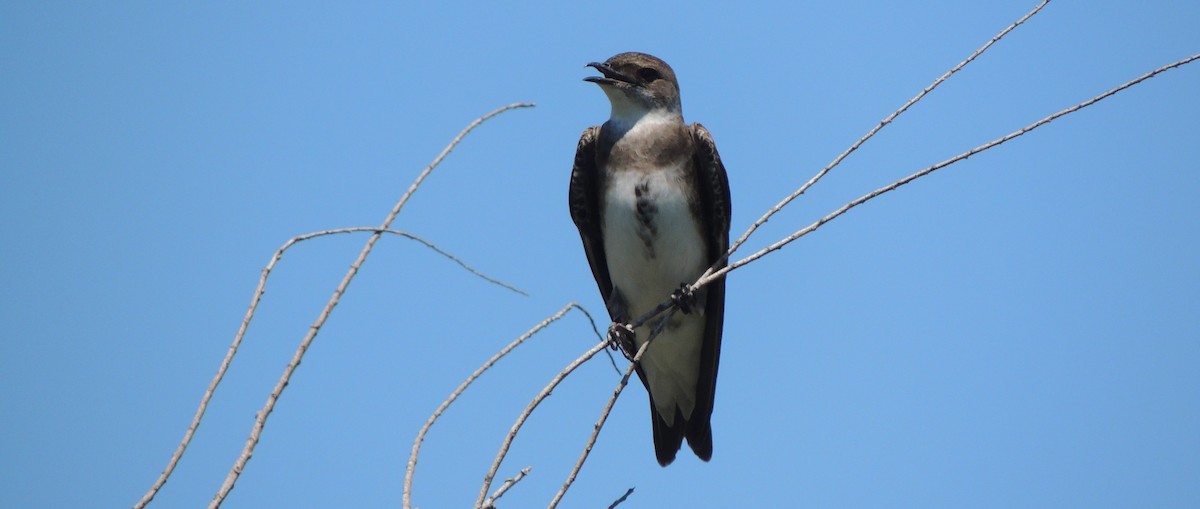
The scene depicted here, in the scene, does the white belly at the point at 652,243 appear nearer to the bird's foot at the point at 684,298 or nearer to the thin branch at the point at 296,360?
the bird's foot at the point at 684,298

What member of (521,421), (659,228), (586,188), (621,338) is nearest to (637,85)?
(586,188)

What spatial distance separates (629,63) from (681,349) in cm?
209

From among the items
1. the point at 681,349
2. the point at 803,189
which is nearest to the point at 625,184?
the point at 681,349

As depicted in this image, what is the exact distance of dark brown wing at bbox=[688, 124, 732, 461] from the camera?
8.28 meters

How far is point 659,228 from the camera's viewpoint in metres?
7.98

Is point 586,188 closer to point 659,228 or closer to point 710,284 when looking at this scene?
point 659,228

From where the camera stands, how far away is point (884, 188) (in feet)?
16.4

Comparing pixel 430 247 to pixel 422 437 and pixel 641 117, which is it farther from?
pixel 641 117

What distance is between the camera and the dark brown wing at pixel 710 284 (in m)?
8.28

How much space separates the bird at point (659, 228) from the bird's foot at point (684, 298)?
0.01 meters

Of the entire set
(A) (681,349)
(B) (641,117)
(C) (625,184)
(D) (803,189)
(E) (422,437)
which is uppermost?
(B) (641,117)

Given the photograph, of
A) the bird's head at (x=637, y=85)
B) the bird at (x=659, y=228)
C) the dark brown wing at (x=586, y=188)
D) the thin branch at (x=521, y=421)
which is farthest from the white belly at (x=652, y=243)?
the thin branch at (x=521, y=421)

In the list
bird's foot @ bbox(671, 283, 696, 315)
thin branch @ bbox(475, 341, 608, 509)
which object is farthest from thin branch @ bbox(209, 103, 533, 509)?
bird's foot @ bbox(671, 283, 696, 315)

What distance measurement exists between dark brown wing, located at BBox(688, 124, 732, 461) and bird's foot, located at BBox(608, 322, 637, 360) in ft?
2.45
